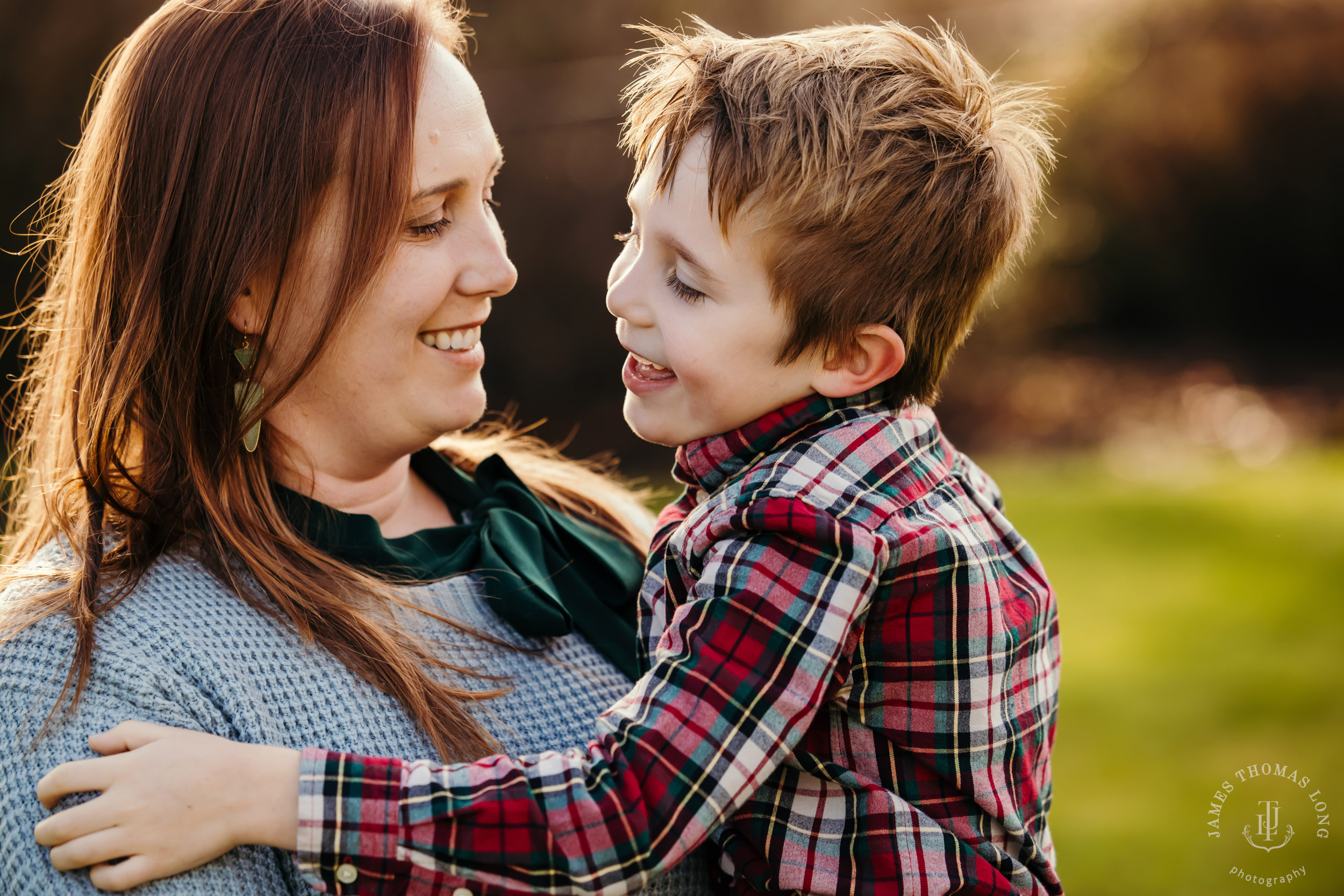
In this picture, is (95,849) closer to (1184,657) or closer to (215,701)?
(215,701)

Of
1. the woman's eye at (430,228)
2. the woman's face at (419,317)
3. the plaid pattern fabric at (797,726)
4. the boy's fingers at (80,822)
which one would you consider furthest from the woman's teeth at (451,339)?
the boy's fingers at (80,822)

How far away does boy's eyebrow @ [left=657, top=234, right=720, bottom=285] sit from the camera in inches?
59.8

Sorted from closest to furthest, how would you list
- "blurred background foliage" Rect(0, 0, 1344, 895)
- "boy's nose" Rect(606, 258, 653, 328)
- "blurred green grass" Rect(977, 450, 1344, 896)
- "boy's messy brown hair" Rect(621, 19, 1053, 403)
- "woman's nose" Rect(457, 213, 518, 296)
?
"boy's messy brown hair" Rect(621, 19, 1053, 403)
"boy's nose" Rect(606, 258, 653, 328)
"woman's nose" Rect(457, 213, 518, 296)
"blurred green grass" Rect(977, 450, 1344, 896)
"blurred background foliage" Rect(0, 0, 1344, 895)

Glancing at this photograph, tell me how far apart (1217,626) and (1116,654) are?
0.51 m

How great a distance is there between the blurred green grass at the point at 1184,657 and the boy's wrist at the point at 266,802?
3.19 metres

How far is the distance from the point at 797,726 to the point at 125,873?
77cm

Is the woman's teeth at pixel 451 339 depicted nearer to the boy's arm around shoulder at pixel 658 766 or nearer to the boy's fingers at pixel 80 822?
the boy's arm around shoulder at pixel 658 766

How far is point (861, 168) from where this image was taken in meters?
1.50

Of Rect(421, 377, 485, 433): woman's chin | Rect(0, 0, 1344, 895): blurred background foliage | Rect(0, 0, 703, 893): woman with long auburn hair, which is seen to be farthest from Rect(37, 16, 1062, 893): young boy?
Rect(0, 0, 1344, 895): blurred background foliage

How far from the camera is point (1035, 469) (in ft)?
25.0

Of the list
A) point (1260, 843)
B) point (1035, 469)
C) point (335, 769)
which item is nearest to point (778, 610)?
point (335, 769)

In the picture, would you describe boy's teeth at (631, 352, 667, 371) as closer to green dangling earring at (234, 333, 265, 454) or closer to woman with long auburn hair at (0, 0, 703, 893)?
woman with long auburn hair at (0, 0, 703, 893)

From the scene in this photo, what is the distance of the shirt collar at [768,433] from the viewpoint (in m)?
1.57

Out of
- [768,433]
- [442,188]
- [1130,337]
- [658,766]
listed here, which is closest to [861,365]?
[768,433]
